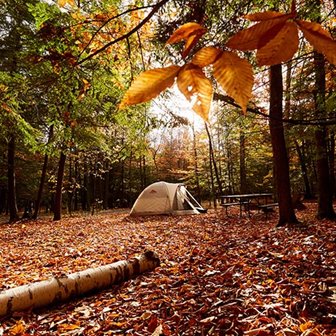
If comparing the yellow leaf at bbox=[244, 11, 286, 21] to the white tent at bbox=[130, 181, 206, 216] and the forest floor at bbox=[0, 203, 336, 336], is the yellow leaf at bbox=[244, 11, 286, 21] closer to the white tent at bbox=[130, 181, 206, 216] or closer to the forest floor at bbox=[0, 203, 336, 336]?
the forest floor at bbox=[0, 203, 336, 336]

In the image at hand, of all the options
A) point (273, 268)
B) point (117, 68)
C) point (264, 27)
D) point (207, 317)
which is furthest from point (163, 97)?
point (264, 27)

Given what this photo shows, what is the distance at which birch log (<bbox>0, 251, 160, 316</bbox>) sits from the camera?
293 centimetres

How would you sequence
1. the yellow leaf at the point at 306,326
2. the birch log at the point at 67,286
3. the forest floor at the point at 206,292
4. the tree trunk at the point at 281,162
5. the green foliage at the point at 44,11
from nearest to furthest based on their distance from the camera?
the yellow leaf at the point at 306,326, the green foliage at the point at 44,11, the forest floor at the point at 206,292, the birch log at the point at 67,286, the tree trunk at the point at 281,162

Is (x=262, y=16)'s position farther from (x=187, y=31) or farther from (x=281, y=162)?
(x=281, y=162)

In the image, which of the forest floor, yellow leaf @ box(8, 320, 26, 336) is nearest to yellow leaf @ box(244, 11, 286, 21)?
the forest floor

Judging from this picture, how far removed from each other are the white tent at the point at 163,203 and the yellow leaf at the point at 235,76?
1227cm

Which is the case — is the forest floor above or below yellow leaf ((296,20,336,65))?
below

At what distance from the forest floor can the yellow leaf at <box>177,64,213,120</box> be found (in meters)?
2.20

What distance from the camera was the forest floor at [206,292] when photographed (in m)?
2.42

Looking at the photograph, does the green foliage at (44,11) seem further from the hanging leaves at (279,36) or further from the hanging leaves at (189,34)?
the hanging leaves at (279,36)

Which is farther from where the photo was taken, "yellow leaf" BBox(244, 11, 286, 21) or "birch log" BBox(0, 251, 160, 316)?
"birch log" BBox(0, 251, 160, 316)

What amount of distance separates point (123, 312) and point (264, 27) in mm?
3036

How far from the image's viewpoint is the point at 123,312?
291 centimetres

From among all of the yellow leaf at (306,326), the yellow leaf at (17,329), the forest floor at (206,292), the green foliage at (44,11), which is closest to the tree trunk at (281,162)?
the forest floor at (206,292)
